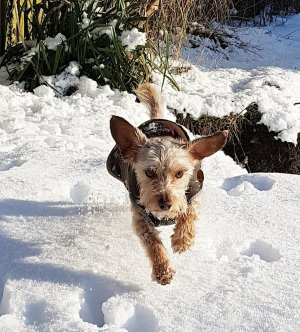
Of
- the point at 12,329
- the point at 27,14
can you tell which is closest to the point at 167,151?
the point at 12,329

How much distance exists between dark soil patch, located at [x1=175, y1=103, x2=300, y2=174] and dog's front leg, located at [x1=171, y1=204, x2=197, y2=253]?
2.93 m

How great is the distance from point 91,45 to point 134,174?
3.25 m

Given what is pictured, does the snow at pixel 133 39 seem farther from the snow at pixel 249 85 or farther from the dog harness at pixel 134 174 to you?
the dog harness at pixel 134 174

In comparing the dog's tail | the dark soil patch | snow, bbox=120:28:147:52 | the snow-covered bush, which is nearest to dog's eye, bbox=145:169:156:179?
the dog's tail

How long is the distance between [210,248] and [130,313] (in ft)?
2.53

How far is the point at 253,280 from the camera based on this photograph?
2.76 meters

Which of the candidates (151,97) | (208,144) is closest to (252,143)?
(151,97)

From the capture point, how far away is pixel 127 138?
283 cm

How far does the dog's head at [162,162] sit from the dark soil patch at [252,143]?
115 inches

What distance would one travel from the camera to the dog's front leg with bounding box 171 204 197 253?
113 inches

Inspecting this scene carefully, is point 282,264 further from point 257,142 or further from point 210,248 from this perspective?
point 257,142

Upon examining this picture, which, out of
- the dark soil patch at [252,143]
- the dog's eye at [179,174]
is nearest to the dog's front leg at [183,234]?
the dog's eye at [179,174]

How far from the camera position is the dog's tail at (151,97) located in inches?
146

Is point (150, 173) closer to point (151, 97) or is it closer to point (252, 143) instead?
point (151, 97)
